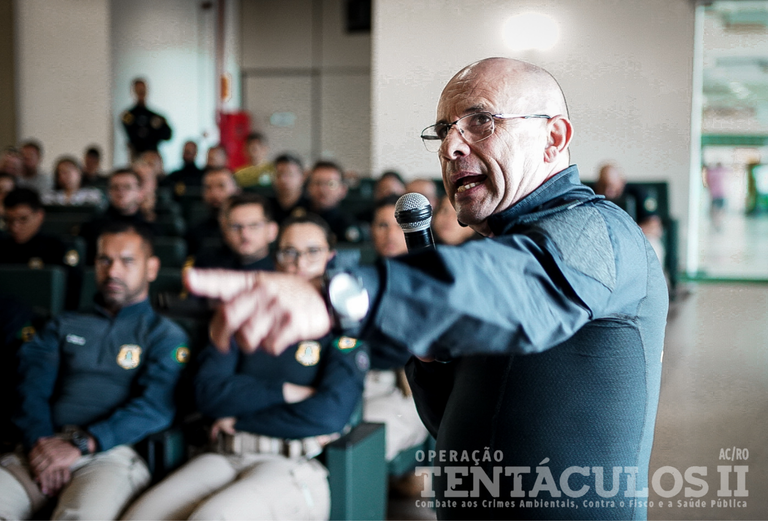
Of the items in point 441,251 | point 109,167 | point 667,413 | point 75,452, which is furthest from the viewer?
point 109,167

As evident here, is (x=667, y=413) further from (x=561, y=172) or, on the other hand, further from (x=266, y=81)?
(x=266, y=81)

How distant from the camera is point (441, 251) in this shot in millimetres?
651

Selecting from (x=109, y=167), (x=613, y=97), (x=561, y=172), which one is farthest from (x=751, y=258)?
(x=561, y=172)

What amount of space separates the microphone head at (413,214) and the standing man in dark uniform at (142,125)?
301 inches

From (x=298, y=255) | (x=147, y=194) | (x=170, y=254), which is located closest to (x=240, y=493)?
(x=298, y=255)

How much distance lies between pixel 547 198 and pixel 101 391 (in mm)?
1720

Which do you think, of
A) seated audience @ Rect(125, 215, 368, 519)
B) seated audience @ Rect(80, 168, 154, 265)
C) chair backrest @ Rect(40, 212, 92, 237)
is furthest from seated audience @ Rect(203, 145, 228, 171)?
seated audience @ Rect(125, 215, 368, 519)

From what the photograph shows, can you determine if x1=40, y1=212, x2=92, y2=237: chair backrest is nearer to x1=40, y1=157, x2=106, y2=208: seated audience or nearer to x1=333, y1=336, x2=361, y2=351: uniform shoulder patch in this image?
x1=40, y1=157, x2=106, y2=208: seated audience

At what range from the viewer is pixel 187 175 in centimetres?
736

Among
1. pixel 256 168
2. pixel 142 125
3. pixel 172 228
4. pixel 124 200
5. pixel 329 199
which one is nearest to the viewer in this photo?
pixel 124 200

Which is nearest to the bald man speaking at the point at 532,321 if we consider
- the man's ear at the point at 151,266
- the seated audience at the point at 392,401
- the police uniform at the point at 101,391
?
the police uniform at the point at 101,391

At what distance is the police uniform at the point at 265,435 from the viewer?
73.1 inches

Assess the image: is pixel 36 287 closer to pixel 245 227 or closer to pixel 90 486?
pixel 245 227

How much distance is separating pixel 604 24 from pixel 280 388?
534cm
